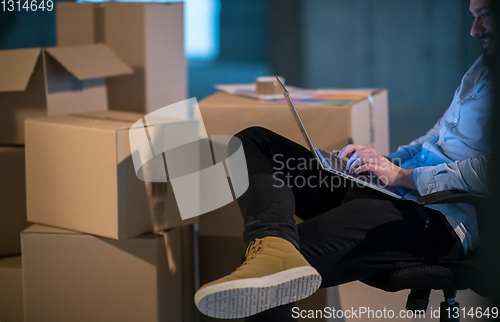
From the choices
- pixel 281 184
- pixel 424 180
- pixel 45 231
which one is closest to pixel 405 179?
pixel 424 180

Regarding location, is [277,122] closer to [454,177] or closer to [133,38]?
[454,177]

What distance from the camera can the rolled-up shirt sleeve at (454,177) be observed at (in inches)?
35.6

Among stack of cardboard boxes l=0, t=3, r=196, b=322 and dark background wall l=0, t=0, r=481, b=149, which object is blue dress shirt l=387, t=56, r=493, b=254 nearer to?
stack of cardboard boxes l=0, t=3, r=196, b=322

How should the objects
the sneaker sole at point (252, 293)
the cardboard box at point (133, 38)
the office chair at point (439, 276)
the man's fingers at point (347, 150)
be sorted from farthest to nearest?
the cardboard box at point (133, 38)
the man's fingers at point (347, 150)
the office chair at point (439, 276)
the sneaker sole at point (252, 293)

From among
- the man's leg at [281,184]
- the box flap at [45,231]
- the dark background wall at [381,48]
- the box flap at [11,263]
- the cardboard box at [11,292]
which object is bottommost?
the cardboard box at [11,292]

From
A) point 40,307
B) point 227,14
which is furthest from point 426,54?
point 227,14

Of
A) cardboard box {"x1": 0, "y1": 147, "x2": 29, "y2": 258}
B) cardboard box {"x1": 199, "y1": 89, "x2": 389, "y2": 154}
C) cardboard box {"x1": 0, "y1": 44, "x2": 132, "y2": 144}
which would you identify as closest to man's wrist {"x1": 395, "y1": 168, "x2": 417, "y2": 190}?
cardboard box {"x1": 199, "y1": 89, "x2": 389, "y2": 154}

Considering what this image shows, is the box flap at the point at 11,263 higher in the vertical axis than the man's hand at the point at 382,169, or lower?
lower

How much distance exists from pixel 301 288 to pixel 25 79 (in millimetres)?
1019

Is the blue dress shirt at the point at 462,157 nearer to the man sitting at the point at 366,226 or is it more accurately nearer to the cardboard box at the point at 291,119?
the man sitting at the point at 366,226

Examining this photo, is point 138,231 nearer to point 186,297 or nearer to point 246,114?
point 186,297

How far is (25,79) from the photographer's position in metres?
1.36

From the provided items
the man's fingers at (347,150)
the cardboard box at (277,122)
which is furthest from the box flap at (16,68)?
the man's fingers at (347,150)

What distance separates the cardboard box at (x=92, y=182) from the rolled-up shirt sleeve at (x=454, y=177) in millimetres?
612
